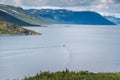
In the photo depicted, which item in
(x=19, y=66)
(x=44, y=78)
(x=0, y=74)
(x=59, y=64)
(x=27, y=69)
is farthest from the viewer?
(x=59, y=64)

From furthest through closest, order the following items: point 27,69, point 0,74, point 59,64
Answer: point 59,64 → point 27,69 → point 0,74

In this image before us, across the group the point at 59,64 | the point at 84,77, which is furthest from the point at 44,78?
the point at 59,64

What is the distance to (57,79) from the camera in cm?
7625

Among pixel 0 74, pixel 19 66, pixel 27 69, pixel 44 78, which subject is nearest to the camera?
pixel 44 78

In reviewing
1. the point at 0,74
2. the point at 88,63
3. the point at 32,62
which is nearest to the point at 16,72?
the point at 0,74

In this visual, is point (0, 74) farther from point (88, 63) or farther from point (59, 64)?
point (88, 63)

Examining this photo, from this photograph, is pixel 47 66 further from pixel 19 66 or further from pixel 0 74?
pixel 0 74

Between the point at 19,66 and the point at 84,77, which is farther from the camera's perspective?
the point at 19,66

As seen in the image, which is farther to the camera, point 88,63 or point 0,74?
point 88,63

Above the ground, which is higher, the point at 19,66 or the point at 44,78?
the point at 44,78

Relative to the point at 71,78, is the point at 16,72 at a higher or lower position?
lower

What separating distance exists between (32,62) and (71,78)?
278 ft

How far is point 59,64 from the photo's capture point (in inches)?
6147

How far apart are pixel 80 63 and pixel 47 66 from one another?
20.6 meters
